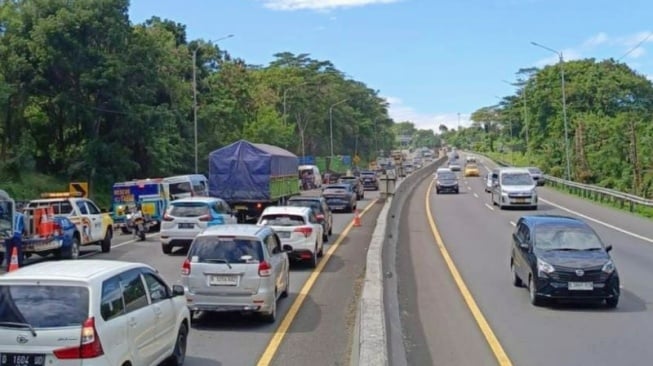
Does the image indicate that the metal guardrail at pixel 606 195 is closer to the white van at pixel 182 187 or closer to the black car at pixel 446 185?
the black car at pixel 446 185

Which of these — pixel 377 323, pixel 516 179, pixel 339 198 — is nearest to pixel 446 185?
pixel 516 179

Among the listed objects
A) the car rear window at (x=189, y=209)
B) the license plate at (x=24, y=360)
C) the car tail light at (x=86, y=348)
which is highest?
the car rear window at (x=189, y=209)

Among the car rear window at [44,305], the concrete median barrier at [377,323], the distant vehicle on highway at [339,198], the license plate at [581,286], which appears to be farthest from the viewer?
the distant vehicle on highway at [339,198]

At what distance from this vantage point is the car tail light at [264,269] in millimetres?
13109

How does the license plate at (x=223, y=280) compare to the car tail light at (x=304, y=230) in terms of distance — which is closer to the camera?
the license plate at (x=223, y=280)

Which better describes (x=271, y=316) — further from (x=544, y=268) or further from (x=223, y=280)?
(x=544, y=268)

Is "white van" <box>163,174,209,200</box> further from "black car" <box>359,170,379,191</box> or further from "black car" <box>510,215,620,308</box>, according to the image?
"black car" <box>359,170,379,191</box>

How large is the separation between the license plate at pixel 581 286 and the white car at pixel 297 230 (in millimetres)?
7767

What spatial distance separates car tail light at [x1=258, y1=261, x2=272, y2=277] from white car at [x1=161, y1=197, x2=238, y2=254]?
36.0ft

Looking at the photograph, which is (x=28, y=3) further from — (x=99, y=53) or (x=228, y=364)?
(x=228, y=364)

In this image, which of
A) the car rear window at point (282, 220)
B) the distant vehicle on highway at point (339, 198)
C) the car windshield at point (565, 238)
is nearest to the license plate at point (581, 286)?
the car windshield at point (565, 238)

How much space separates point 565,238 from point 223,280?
7.34m

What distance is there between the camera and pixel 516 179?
43.5 metres

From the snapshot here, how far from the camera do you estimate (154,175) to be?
2181 inches
